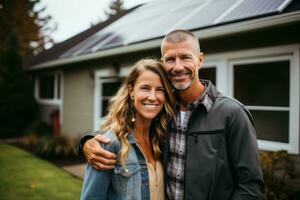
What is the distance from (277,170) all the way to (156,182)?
3.55 m

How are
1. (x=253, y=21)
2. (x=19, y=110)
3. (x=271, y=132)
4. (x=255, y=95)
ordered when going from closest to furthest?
(x=253, y=21) → (x=271, y=132) → (x=255, y=95) → (x=19, y=110)

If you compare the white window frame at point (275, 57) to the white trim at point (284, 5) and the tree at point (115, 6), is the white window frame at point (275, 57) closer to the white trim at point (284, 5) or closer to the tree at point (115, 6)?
the white trim at point (284, 5)

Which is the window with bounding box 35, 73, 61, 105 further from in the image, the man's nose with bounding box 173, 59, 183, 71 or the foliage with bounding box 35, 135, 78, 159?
the man's nose with bounding box 173, 59, 183, 71

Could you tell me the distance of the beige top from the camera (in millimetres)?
2393

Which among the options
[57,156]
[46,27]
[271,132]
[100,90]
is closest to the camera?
[271,132]

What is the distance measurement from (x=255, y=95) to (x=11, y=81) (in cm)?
1237

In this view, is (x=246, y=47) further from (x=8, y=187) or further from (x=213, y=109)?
(x=8, y=187)

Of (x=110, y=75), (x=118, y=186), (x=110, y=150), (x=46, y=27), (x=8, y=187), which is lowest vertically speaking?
(x=8, y=187)

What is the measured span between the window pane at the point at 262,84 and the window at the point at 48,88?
9.86 metres

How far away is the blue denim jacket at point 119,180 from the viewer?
7.15ft

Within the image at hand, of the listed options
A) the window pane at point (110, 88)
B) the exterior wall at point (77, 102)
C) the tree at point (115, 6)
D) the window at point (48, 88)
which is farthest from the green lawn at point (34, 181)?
the tree at point (115, 6)

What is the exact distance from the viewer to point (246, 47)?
5.96m

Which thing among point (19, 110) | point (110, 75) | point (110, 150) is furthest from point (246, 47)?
point (19, 110)

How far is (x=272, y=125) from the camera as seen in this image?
636 cm
